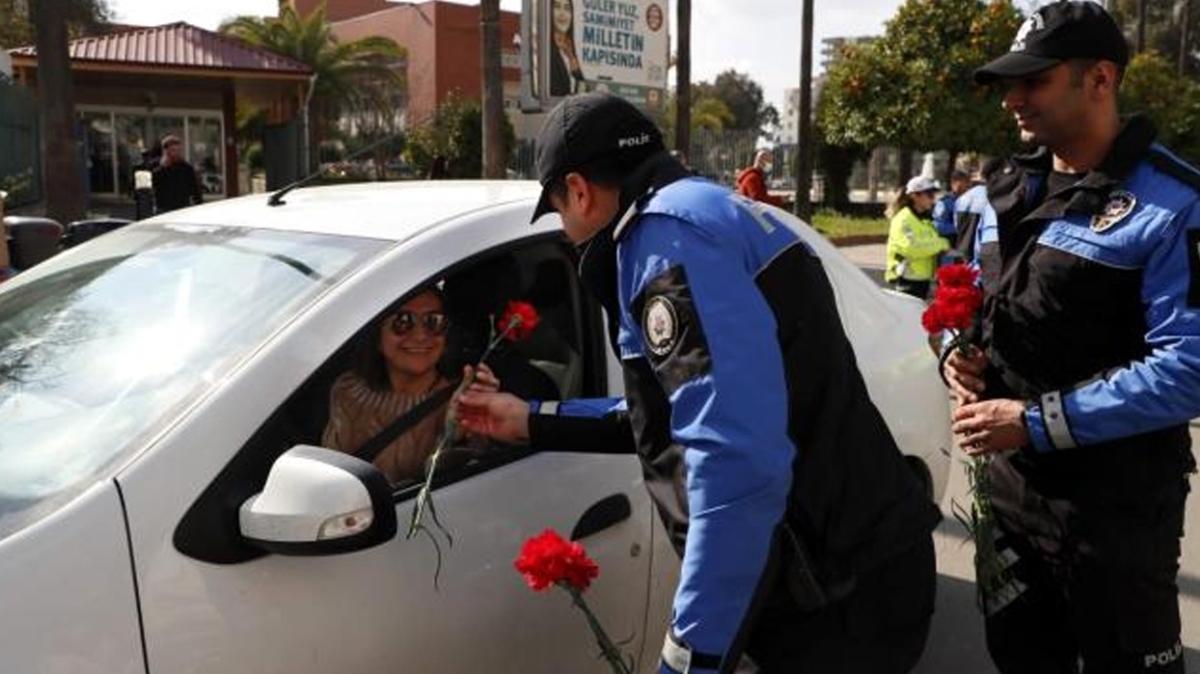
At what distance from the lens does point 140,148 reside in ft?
96.8

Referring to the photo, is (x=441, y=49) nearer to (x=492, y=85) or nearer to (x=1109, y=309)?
(x=492, y=85)

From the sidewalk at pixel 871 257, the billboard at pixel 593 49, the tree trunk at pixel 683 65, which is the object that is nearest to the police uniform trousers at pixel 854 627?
the billboard at pixel 593 49

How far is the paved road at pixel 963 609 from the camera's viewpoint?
12.5 ft

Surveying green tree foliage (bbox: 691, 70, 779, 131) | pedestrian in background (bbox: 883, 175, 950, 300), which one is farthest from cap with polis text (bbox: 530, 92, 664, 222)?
green tree foliage (bbox: 691, 70, 779, 131)

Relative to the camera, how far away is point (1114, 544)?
2281 mm

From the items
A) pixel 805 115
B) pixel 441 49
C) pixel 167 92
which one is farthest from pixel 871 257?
pixel 441 49

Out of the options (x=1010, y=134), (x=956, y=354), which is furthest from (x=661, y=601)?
(x=1010, y=134)

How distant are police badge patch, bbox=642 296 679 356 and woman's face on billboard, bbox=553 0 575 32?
596 inches

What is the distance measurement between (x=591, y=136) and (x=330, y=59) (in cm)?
4020

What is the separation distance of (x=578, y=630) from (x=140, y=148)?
30167mm

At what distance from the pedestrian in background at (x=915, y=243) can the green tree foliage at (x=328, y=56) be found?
102 ft

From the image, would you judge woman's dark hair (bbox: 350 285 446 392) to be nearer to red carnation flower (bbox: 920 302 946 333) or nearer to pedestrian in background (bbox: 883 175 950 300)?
red carnation flower (bbox: 920 302 946 333)

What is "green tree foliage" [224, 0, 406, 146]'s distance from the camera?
128ft

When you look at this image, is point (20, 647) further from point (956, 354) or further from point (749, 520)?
point (956, 354)
